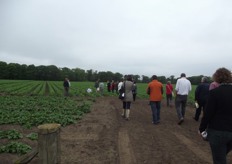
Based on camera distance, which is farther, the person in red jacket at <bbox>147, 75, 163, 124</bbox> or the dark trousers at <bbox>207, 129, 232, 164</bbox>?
the person in red jacket at <bbox>147, 75, 163, 124</bbox>

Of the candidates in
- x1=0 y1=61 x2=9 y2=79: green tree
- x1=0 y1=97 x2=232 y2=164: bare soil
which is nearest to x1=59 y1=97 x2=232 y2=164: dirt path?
x1=0 y1=97 x2=232 y2=164: bare soil

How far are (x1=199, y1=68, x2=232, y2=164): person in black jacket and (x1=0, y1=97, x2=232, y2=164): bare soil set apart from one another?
2296 millimetres

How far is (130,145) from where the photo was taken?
747cm

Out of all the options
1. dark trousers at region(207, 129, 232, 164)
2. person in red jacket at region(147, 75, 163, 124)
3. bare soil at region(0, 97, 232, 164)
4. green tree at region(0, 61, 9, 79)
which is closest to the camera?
dark trousers at region(207, 129, 232, 164)

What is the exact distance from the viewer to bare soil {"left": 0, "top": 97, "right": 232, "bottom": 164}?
20.6 feet

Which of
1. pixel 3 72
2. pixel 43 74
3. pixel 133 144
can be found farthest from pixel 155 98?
pixel 43 74

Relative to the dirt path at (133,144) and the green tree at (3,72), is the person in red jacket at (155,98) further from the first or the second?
the green tree at (3,72)

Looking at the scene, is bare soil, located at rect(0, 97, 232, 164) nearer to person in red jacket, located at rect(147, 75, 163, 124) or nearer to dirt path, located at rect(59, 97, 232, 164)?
dirt path, located at rect(59, 97, 232, 164)

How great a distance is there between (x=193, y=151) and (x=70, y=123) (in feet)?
19.2

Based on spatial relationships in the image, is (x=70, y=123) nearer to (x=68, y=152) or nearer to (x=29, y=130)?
(x=29, y=130)

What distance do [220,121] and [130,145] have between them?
392 centimetres

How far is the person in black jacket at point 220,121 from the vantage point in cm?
385

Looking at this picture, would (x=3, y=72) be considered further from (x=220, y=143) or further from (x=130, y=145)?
(x=220, y=143)

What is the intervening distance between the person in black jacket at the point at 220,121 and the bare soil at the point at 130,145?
2296 mm
